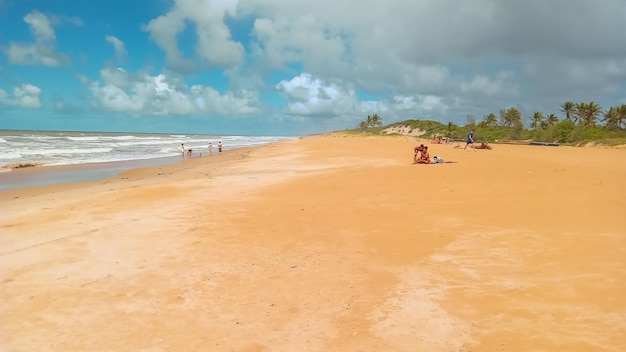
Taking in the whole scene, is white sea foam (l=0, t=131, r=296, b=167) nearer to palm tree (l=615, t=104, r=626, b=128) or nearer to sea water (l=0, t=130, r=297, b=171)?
sea water (l=0, t=130, r=297, b=171)

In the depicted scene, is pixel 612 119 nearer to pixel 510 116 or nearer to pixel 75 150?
pixel 510 116

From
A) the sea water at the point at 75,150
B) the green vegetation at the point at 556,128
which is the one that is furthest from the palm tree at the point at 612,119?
the sea water at the point at 75,150

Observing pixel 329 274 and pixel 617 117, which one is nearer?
pixel 329 274

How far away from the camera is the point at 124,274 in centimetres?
683

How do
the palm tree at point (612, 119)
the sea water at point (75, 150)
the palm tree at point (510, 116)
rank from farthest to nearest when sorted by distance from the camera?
the palm tree at point (510, 116)
the palm tree at point (612, 119)
the sea water at point (75, 150)

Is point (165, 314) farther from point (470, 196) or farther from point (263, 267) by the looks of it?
point (470, 196)

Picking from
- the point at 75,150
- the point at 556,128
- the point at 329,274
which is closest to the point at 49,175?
the point at 329,274

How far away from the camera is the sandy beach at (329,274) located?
15.4ft

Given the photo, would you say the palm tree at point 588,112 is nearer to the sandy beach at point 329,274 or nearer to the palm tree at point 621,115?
the palm tree at point 621,115

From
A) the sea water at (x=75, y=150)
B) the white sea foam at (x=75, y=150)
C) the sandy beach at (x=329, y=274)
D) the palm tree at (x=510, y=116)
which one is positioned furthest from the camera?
the palm tree at (x=510, y=116)

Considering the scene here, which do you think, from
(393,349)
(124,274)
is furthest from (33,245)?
(393,349)

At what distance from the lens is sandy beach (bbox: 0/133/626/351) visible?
4.68 metres

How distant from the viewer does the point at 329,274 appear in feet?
21.7

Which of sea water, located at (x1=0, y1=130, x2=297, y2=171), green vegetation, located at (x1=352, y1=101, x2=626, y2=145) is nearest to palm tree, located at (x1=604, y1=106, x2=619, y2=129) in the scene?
green vegetation, located at (x1=352, y1=101, x2=626, y2=145)
